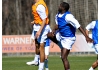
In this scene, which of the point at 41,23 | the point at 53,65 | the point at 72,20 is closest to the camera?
the point at 72,20

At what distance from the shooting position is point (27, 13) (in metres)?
31.9

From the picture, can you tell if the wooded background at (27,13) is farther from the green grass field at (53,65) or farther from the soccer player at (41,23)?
the soccer player at (41,23)

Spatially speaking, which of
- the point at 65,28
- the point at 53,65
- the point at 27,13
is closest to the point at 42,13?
the point at 65,28

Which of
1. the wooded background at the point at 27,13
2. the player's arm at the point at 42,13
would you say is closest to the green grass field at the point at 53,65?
the player's arm at the point at 42,13

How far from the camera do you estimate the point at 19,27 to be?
31250mm

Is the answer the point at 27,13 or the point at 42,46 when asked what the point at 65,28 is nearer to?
the point at 42,46

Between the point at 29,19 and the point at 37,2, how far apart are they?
63.9 ft

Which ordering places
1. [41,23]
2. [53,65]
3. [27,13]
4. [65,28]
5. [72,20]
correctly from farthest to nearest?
[27,13], [53,65], [41,23], [65,28], [72,20]

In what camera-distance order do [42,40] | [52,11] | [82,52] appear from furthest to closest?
[52,11] → [82,52] → [42,40]

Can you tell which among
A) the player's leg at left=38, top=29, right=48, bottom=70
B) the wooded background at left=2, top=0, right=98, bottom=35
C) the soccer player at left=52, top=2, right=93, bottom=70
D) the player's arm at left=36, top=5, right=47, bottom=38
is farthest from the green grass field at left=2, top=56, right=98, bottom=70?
the wooded background at left=2, top=0, right=98, bottom=35

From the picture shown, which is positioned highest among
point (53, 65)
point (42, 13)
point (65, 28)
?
point (42, 13)

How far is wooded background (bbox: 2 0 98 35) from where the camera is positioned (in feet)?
101

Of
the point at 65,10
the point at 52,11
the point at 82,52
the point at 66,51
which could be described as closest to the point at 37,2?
the point at 65,10

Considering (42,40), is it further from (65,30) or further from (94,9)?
(94,9)
